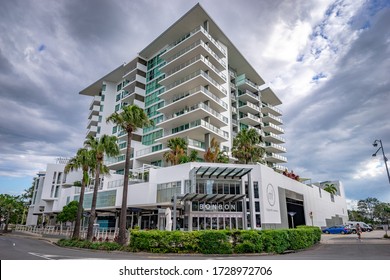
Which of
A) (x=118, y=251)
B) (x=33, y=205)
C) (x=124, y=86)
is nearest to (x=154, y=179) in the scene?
(x=118, y=251)

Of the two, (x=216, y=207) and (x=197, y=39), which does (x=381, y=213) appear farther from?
(x=216, y=207)

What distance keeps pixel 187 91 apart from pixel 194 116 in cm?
624

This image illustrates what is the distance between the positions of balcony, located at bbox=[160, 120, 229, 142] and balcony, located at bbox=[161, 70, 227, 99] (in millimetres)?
6621

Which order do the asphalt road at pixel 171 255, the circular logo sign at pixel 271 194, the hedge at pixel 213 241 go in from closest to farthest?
1. the asphalt road at pixel 171 255
2. the hedge at pixel 213 241
3. the circular logo sign at pixel 271 194

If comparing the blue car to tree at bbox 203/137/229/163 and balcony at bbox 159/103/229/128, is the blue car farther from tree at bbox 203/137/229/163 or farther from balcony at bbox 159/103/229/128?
balcony at bbox 159/103/229/128

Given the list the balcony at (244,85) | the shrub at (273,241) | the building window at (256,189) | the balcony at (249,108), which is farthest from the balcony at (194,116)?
the shrub at (273,241)

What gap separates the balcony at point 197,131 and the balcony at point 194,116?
3.57 ft

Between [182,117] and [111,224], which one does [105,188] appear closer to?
[111,224]

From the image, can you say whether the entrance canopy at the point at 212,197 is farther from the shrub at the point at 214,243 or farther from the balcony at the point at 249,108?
the balcony at the point at 249,108

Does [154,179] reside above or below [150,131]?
below

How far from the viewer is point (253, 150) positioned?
4234 cm

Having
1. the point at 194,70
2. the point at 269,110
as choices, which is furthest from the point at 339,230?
the point at 194,70

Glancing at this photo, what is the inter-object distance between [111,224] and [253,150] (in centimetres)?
2977

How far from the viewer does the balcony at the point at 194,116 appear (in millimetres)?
43781
